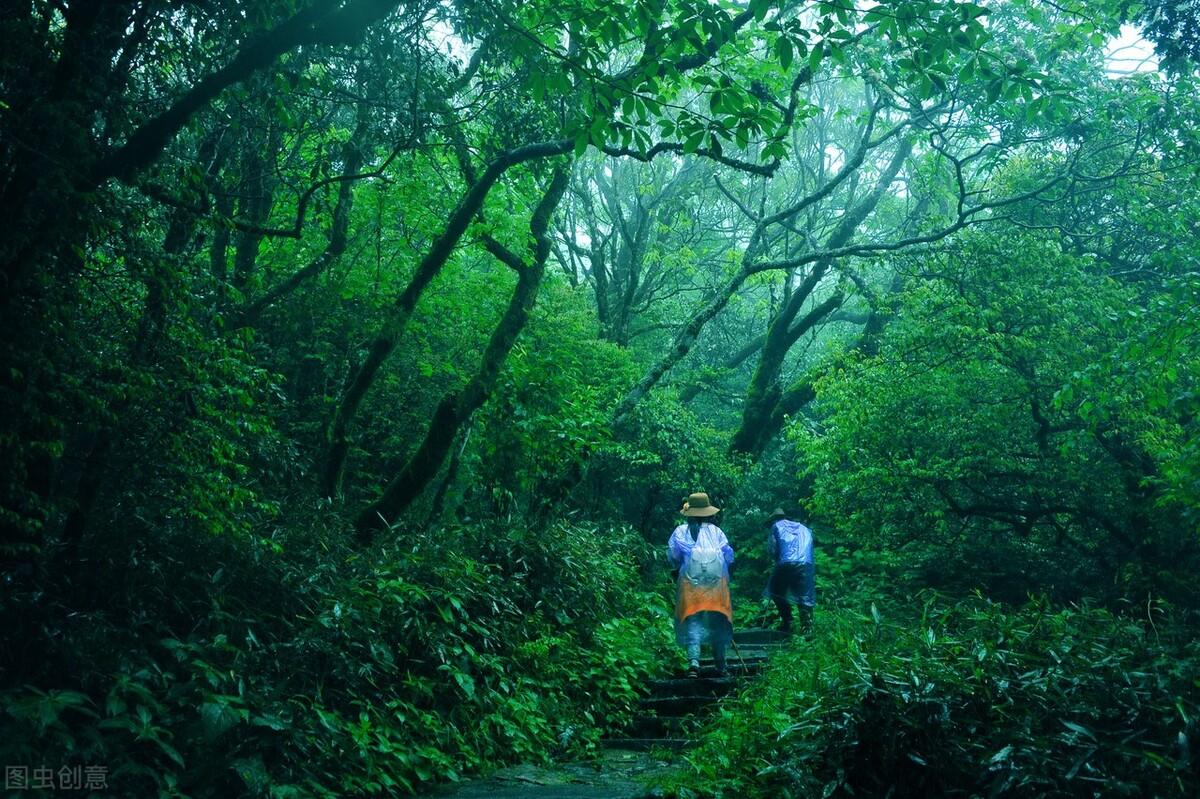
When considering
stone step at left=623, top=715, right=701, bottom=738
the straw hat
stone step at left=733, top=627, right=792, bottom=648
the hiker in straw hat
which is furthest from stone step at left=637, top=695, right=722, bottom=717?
stone step at left=733, top=627, right=792, bottom=648

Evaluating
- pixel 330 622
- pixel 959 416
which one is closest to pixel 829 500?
pixel 959 416

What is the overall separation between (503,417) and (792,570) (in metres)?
4.28

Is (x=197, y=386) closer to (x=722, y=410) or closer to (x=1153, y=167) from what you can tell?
(x=1153, y=167)

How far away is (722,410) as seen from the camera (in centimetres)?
2378

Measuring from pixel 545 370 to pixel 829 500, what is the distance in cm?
484

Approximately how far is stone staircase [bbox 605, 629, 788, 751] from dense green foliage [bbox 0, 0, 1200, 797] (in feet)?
0.99

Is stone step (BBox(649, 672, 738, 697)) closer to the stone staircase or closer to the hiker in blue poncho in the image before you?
the stone staircase

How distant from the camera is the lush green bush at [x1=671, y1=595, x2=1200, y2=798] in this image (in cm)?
383

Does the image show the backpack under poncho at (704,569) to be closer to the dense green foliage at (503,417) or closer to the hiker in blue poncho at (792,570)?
the dense green foliage at (503,417)

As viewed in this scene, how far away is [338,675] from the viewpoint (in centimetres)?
580

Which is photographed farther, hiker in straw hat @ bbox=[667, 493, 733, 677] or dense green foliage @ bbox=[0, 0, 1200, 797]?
hiker in straw hat @ bbox=[667, 493, 733, 677]

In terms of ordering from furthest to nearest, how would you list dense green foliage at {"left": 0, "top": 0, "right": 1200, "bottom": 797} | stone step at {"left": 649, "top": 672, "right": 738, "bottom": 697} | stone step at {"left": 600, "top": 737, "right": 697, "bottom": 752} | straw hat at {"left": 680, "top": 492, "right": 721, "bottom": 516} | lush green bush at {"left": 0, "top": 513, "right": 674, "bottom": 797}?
straw hat at {"left": 680, "top": 492, "right": 721, "bottom": 516} < stone step at {"left": 649, "top": 672, "right": 738, "bottom": 697} < stone step at {"left": 600, "top": 737, "right": 697, "bottom": 752} < dense green foliage at {"left": 0, "top": 0, "right": 1200, "bottom": 797} < lush green bush at {"left": 0, "top": 513, "right": 674, "bottom": 797}

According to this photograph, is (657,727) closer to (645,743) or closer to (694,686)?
(645,743)

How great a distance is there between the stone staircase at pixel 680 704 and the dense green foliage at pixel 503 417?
0.99ft
